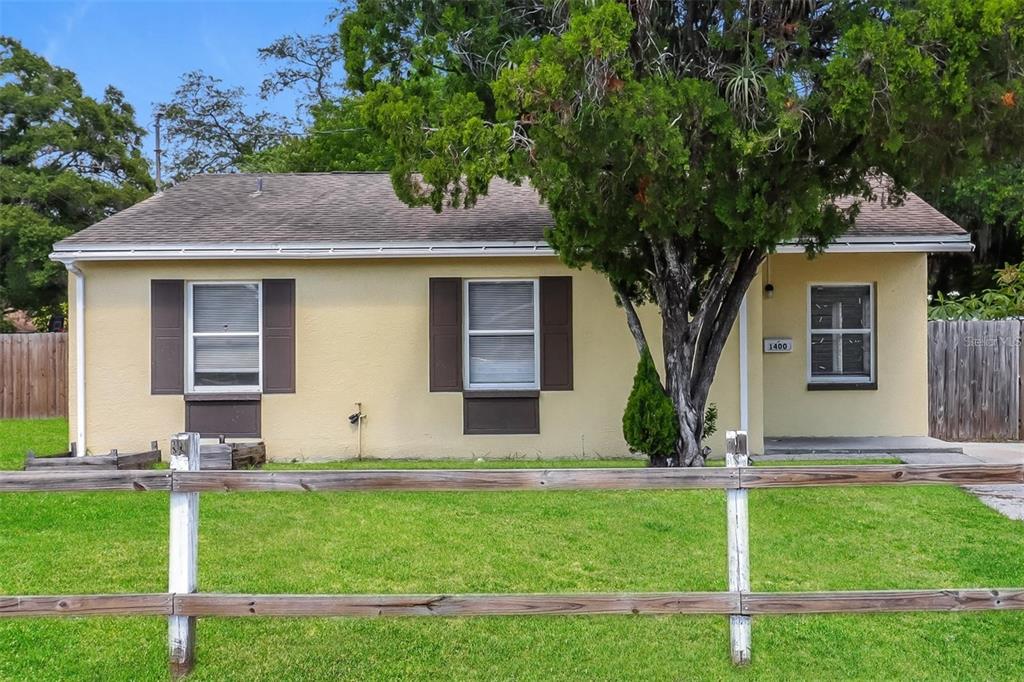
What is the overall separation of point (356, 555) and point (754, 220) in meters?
4.32

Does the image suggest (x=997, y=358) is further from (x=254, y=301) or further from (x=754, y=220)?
(x=254, y=301)

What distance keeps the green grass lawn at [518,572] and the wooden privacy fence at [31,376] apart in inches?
351

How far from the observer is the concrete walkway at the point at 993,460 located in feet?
22.2

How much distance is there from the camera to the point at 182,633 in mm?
3637

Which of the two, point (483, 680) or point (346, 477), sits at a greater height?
point (346, 477)

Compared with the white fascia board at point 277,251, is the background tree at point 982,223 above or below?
above

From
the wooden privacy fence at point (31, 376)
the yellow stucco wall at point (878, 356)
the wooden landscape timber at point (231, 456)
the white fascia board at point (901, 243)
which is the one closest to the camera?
the wooden landscape timber at point (231, 456)

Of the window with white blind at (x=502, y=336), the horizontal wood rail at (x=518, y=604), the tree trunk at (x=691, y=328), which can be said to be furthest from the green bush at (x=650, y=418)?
the horizontal wood rail at (x=518, y=604)

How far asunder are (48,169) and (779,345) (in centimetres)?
2596

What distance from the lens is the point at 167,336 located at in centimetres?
970

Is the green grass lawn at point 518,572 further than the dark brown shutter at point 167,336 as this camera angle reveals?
No

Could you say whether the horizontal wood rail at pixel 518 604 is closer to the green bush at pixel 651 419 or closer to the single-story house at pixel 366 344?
the green bush at pixel 651 419

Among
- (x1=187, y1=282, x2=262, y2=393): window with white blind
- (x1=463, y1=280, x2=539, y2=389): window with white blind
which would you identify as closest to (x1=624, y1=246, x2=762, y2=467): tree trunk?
(x1=463, y1=280, x2=539, y2=389): window with white blind

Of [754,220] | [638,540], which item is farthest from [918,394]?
[638,540]
